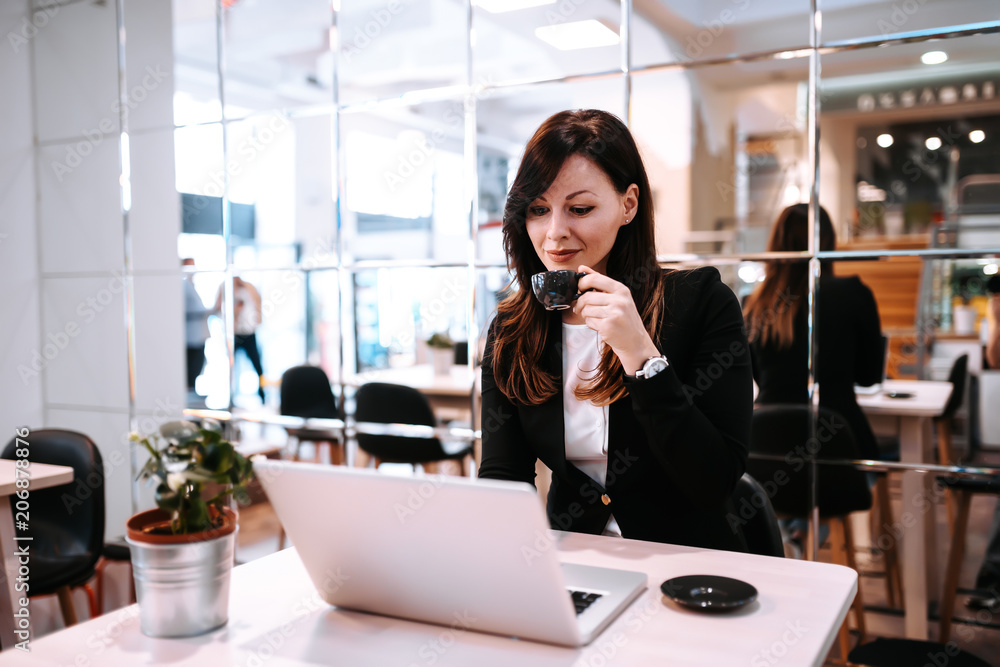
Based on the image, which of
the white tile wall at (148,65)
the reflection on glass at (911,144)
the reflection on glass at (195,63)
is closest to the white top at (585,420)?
the reflection on glass at (911,144)

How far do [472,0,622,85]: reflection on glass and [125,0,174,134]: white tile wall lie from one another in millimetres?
1598

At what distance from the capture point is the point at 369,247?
10.3 ft

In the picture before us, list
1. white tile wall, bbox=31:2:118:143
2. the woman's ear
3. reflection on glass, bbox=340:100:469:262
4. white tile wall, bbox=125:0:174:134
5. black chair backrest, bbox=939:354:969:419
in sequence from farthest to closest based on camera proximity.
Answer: white tile wall, bbox=31:2:118:143
white tile wall, bbox=125:0:174:134
reflection on glass, bbox=340:100:469:262
black chair backrest, bbox=939:354:969:419
the woman's ear

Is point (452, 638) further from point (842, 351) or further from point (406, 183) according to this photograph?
point (406, 183)

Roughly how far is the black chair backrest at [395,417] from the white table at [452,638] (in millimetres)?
1930

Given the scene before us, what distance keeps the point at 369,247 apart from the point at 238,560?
5.22 ft

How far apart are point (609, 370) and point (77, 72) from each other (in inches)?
135

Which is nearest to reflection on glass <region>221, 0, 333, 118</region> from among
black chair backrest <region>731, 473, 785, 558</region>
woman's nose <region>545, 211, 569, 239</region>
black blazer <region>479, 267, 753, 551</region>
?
woman's nose <region>545, 211, 569, 239</region>

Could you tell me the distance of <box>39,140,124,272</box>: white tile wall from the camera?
12.2 ft

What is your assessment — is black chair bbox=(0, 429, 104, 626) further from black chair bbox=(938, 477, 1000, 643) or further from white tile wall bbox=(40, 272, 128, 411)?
black chair bbox=(938, 477, 1000, 643)

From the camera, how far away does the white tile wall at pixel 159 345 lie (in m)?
3.63

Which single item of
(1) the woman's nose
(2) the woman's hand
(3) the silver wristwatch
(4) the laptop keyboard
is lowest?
(4) the laptop keyboard

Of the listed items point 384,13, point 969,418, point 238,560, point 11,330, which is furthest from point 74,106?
point 969,418

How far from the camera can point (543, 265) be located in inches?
67.4
